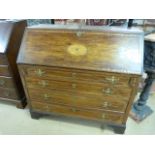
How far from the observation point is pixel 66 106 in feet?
5.63

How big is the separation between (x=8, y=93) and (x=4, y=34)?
748 mm

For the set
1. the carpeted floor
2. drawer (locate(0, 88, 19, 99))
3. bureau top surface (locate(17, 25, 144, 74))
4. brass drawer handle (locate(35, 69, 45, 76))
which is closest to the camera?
bureau top surface (locate(17, 25, 144, 74))

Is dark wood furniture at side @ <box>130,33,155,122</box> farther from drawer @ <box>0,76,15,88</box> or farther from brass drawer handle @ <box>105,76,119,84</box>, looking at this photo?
drawer @ <box>0,76,15,88</box>

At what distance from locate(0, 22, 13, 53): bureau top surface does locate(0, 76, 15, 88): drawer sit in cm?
37

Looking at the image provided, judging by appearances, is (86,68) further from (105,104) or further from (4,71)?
(4,71)

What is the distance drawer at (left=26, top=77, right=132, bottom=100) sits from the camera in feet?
4.68

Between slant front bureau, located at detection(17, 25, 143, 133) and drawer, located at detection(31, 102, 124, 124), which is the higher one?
slant front bureau, located at detection(17, 25, 143, 133)

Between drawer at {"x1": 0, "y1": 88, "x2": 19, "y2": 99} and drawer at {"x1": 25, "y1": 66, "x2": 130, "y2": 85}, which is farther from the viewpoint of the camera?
drawer at {"x1": 0, "y1": 88, "x2": 19, "y2": 99}

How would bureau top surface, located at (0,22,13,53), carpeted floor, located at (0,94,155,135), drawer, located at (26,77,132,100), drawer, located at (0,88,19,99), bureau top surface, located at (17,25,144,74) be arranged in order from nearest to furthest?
1. bureau top surface, located at (17,25,144,74)
2. drawer, located at (26,77,132,100)
3. bureau top surface, located at (0,22,13,53)
4. carpeted floor, located at (0,94,155,135)
5. drawer, located at (0,88,19,99)

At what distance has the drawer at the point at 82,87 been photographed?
1427mm

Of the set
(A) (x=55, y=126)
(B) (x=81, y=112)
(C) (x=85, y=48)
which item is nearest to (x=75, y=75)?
(C) (x=85, y=48)

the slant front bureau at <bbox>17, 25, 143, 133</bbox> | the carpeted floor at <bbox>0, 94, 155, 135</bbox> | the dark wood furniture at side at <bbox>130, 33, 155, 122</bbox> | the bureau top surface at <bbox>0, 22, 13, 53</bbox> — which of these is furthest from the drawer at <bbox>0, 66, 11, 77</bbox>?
the dark wood furniture at side at <bbox>130, 33, 155, 122</bbox>
